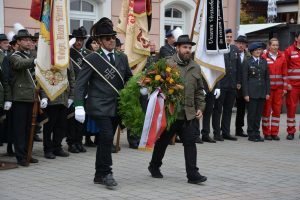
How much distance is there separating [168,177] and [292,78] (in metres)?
5.44

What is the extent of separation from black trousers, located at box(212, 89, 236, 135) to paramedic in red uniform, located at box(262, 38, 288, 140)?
2.65 ft

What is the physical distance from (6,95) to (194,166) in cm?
306

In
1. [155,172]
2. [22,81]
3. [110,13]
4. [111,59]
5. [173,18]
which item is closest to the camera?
[111,59]

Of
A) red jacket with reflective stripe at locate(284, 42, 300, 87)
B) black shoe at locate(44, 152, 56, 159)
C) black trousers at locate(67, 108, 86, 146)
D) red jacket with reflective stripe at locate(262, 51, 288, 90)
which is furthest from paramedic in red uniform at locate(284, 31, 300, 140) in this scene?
black shoe at locate(44, 152, 56, 159)

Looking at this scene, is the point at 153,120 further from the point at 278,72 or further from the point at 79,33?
the point at 278,72

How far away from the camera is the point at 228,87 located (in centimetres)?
1219

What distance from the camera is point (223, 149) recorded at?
36.0 ft

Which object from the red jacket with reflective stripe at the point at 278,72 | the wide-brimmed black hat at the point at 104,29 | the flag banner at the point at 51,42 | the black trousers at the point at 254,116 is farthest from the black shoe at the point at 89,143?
the red jacket with reflective stripe at the point at 278,72

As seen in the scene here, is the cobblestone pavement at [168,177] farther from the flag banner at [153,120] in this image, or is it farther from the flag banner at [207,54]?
the flag banner at [207,54]

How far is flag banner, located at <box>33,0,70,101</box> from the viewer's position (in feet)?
28.7

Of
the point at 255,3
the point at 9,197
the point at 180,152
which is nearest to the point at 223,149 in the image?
the point at 180,152

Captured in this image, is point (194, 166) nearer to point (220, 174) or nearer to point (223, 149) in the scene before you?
point (220, 174)

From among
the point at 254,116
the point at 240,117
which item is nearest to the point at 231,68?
the point at 254,116

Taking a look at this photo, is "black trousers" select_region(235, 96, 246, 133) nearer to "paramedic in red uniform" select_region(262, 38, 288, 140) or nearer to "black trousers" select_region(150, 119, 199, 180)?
"paramedic in red uniform" select_region(262, 38, 288, 140)
